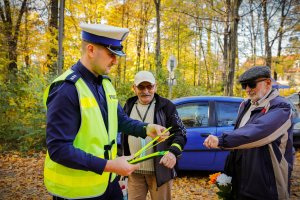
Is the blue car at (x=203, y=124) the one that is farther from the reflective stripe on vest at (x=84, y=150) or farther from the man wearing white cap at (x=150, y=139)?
the reflective stripe on vest at (x=84, y=150)

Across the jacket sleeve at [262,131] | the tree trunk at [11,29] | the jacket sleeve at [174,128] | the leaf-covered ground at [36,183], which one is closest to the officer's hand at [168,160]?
the jacket sleeve at [174,128]

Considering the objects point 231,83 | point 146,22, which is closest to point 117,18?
point 146,22

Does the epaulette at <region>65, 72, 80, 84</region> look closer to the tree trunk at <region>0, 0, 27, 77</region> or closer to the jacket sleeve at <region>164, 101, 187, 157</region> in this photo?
the jacket sleeve at <region>164, 101, 187, 157</region>

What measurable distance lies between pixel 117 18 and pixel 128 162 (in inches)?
905

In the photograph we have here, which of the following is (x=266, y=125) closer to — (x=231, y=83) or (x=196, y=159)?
(x=196, y=159)

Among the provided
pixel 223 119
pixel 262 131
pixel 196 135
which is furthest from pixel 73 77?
pixel 223 119

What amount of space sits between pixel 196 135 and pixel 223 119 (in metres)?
0.70

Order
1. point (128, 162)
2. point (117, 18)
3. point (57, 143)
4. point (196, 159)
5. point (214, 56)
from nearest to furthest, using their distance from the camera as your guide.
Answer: point (57, 143)
point (128, 162)
point (196, 159)
point (117, 18)
point (214, 56)

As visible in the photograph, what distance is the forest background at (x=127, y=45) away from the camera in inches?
366

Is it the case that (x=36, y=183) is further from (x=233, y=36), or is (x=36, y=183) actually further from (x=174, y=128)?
(x=233, y=36)

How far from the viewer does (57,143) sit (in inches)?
67.2

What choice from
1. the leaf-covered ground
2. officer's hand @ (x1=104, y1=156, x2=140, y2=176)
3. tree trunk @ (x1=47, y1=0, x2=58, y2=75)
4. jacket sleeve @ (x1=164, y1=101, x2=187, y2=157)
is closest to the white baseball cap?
jacket sleeve @ (x1=164, y1=101, x2=187, y2=157)

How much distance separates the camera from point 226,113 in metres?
6.31

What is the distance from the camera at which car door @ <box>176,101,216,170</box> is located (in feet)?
19.8
